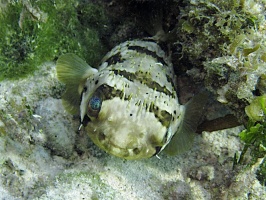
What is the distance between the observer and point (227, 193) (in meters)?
3.54

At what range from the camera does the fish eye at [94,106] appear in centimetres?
303

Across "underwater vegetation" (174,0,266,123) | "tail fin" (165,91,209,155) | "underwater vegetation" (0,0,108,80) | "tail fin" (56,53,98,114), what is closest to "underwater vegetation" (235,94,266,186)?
"underwater vegetation" (174,0,266,123)

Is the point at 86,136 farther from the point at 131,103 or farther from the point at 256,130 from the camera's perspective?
the point at 256,130

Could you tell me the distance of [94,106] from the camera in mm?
3031

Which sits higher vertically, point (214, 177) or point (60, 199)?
point (60, 199)

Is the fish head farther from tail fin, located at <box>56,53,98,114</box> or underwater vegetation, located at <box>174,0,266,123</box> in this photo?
underwater vegetation, located at <box>174,0,266,123</box>

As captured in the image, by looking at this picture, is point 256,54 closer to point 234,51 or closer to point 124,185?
point 234,51

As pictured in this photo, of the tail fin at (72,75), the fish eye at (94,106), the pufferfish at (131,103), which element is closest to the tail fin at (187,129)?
the pufferfish at (131,103)

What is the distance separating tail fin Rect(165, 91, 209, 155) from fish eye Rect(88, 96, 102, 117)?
4.04 feet

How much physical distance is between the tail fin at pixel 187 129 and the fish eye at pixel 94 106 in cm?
123

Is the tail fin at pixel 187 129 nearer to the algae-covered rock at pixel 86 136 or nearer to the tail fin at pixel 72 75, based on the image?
the algae-covered rock at pixel 86 136

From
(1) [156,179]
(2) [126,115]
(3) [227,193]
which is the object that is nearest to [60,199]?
(2) [126,115]

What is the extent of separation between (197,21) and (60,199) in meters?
2.60

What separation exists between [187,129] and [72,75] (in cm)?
169
